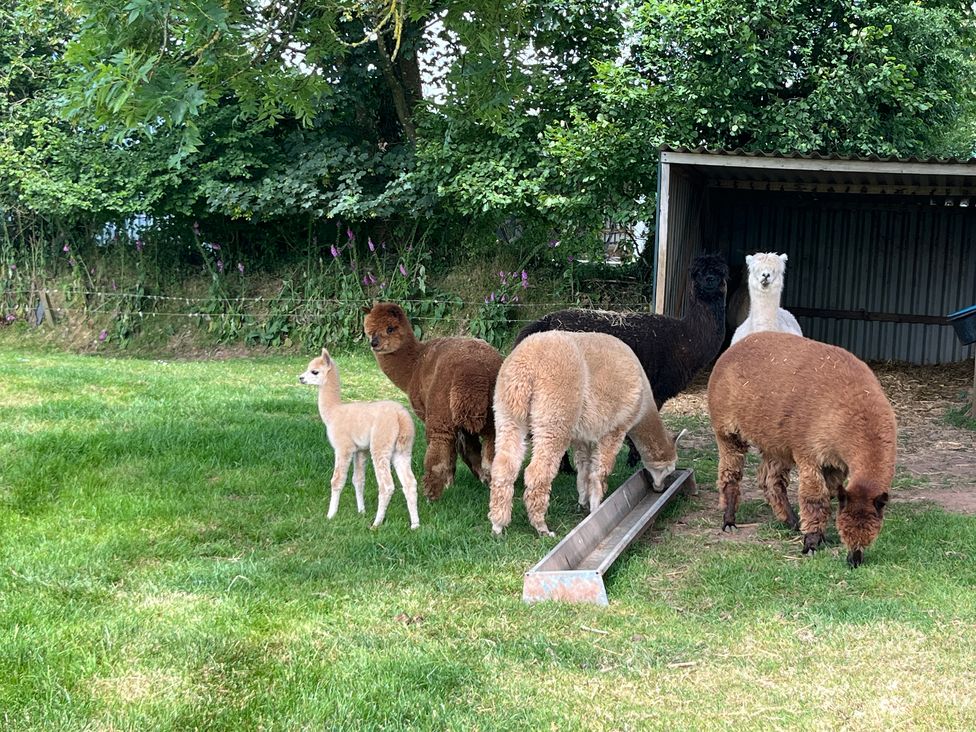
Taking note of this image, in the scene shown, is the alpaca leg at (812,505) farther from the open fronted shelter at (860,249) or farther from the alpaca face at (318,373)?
the open fronted shelter at (860,249)

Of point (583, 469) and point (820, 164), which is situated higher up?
point (820, 164)

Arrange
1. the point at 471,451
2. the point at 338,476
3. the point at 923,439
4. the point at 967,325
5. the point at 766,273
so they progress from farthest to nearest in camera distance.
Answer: the point at 967,325 → the point at 923,439 → the point at 766,273 → the point at 471,451 → the point at 338,476

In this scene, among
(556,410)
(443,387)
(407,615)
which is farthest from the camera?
(443,387)

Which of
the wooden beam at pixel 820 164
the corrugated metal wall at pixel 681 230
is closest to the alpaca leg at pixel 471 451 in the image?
the corrugated metal wall at pixel 681 230

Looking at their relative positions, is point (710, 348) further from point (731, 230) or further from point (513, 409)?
point (731, 230)

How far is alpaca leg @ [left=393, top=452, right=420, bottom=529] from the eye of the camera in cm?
569

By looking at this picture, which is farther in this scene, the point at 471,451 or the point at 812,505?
the point at 471,451

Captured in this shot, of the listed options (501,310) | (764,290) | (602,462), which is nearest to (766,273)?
(764,290)

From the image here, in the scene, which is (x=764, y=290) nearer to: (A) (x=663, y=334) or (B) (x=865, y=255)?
(A) (x=663, y=334)

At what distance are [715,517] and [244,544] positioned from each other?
302 cm

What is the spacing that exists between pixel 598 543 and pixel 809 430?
51.6 inches

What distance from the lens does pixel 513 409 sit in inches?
219

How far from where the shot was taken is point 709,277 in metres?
8.78

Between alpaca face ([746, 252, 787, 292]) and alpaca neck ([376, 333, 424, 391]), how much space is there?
3.94 meters
